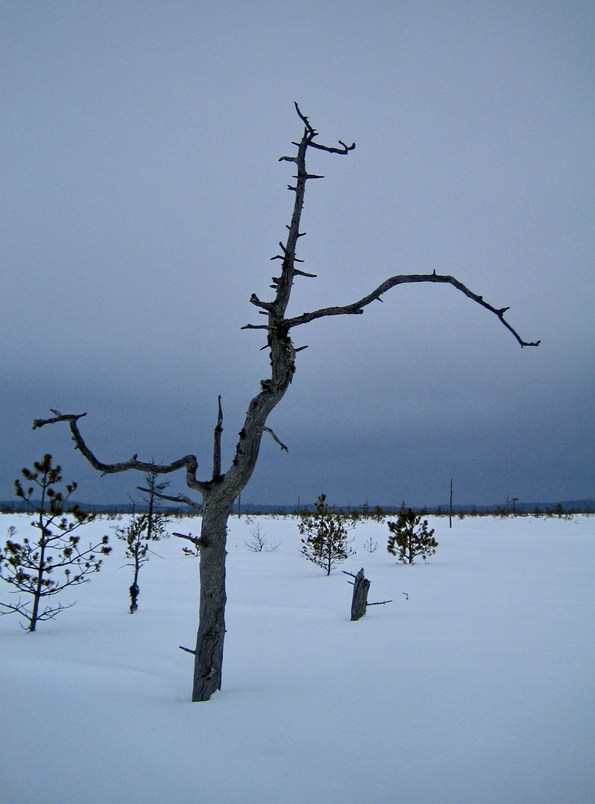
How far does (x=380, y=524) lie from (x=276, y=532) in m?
11.1

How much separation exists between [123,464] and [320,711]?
252 centimetres

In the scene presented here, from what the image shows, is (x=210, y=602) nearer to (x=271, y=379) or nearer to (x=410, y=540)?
(x=271, y=379)

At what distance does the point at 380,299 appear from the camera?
446 cm

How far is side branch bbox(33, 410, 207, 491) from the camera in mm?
4531

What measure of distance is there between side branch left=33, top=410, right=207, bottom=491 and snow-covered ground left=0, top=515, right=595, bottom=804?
1.79 meters

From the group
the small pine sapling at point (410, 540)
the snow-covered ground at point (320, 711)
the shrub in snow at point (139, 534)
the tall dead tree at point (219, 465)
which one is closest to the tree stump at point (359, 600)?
the snow-covered ground at point (320, 711)

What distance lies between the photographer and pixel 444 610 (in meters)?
9.51

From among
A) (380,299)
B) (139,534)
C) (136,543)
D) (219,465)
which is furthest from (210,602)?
(139,534)

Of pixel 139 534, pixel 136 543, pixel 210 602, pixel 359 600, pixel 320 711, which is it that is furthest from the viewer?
pixel 139 534

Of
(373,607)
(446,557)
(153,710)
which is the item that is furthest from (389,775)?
(446,557)

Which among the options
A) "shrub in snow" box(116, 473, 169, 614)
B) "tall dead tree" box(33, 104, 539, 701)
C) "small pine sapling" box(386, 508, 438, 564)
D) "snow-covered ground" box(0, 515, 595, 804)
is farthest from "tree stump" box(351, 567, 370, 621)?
"small pine sapling" box(386, 508, 438, 564)

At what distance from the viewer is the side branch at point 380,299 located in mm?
4254

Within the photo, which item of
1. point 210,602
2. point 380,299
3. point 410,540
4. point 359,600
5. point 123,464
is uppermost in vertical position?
point 380,299

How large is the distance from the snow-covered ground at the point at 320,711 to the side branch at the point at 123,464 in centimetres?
179
